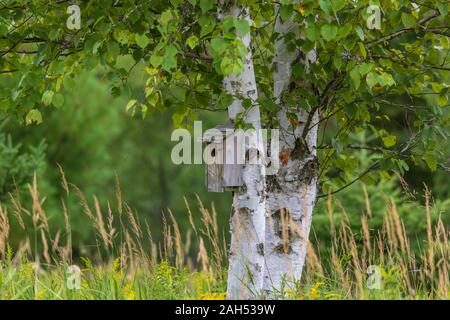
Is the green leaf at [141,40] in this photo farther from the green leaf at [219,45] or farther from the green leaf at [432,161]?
the green leaf at [432,161]

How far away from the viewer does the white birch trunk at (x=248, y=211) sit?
5258 millimetres

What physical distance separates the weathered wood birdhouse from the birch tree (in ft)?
0.29

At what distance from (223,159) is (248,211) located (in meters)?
0.47

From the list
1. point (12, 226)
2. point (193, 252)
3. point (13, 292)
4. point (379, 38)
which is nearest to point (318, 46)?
point (379, 38)

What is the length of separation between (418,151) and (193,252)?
2204cm

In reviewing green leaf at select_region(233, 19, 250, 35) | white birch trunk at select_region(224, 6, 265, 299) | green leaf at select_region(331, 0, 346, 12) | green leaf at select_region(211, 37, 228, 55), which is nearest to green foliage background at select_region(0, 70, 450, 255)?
white birch trunk at select_region(224, 6, 265, 299)

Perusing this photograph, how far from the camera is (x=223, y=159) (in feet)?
18.4

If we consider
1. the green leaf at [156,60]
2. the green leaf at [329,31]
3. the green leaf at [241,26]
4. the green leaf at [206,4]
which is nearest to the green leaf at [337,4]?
the green leaf at [329,31]

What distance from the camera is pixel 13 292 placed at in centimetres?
479

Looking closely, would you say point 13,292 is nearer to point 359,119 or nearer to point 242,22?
point 242,22

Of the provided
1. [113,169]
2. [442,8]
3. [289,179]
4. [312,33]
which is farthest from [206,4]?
[113,169]

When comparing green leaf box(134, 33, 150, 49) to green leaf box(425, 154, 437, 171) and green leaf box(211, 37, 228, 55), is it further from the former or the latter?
green leaf box(425, 154, 437, 171)
